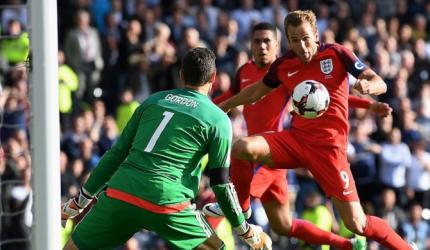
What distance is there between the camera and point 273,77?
10.7 metres

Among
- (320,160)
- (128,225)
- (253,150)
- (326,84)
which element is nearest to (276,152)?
(253,150)

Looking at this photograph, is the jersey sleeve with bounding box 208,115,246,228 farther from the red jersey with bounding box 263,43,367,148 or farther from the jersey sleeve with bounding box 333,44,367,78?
the red jersey with bounding box 263,43,367,148

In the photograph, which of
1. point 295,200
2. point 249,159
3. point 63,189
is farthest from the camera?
point 295,200

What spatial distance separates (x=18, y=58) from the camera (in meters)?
14.5

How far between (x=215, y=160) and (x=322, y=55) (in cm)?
242

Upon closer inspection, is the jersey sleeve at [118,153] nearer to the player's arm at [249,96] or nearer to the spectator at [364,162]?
the player's arm at [249,96]

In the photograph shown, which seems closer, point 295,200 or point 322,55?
point 322,55

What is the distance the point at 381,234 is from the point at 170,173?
9.74 ft

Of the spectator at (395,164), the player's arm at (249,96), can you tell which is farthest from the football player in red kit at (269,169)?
the spectator at (395,164)

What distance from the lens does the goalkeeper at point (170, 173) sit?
8.38m

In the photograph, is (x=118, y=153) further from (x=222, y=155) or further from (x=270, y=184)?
(x=270, y=184)

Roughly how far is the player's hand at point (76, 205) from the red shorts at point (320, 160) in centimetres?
215

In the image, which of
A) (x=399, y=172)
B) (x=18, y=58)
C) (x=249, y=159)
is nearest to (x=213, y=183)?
(x=249, y=159)

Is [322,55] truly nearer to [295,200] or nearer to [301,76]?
[301,76]
